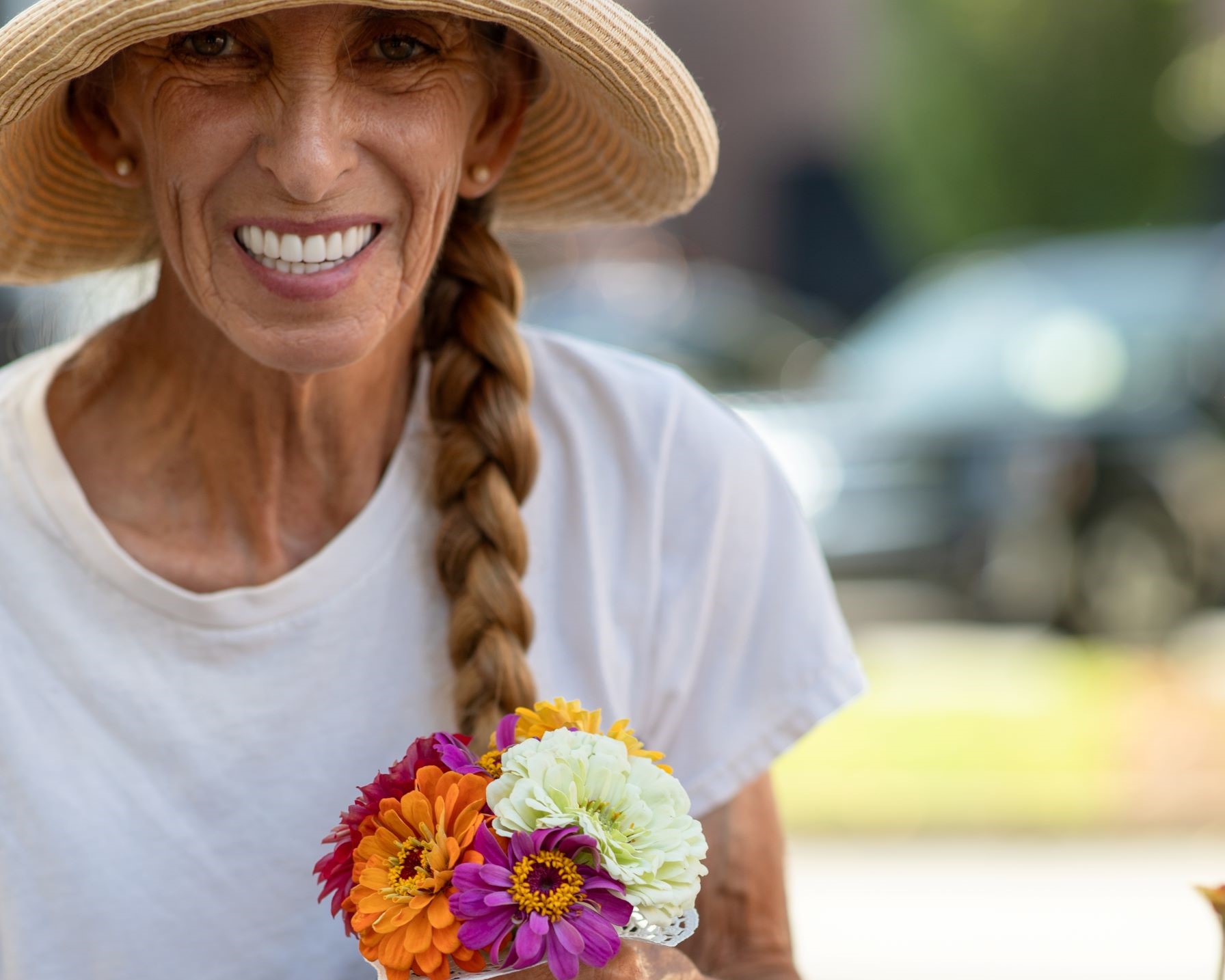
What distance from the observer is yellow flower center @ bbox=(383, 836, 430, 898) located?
1459 millimetres

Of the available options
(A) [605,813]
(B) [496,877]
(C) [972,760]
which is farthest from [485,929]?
(C) [972,760]

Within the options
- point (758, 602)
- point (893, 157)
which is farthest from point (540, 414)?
point (893, 157)

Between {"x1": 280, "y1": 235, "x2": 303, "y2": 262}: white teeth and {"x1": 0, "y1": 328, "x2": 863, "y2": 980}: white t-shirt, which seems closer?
{"x1": 280, "y1": 235, "x2": 303, "y2": 262}: white teeth

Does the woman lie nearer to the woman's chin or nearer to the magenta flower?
the woman's chin

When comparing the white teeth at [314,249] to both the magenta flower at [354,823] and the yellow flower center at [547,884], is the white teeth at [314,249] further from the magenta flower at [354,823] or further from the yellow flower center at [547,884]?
the yellow flower center at [547,884]

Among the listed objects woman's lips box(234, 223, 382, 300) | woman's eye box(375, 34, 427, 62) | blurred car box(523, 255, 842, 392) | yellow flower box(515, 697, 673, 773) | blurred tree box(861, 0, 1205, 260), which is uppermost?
woman's eye box(375, 34, 427, 62)

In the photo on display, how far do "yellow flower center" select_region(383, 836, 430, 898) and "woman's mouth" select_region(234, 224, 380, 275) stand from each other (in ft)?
2.06

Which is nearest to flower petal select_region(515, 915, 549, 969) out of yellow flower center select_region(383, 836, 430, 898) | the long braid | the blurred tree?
yellow flower center select_region(383, 836, 430, 898)

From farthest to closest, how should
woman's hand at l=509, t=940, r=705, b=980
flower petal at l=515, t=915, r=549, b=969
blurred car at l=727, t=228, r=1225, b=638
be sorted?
blurred car at l=727, t=228, r=1225, b=638
woman's hand at l=509, t=940, r=705, b=980
flower petal at l=515, t=915, r=549, b=969

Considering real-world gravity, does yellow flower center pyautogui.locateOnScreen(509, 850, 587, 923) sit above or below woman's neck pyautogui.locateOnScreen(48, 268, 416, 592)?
below

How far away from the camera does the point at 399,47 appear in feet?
5.83

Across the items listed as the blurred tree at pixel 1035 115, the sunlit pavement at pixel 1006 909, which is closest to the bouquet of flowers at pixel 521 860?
the sunlit pavement at pixel 1006 909

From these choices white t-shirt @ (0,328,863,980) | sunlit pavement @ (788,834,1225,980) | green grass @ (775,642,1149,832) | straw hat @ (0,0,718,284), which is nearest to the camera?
straw hat @ (0,0,718,284)

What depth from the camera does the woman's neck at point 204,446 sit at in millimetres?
1988
